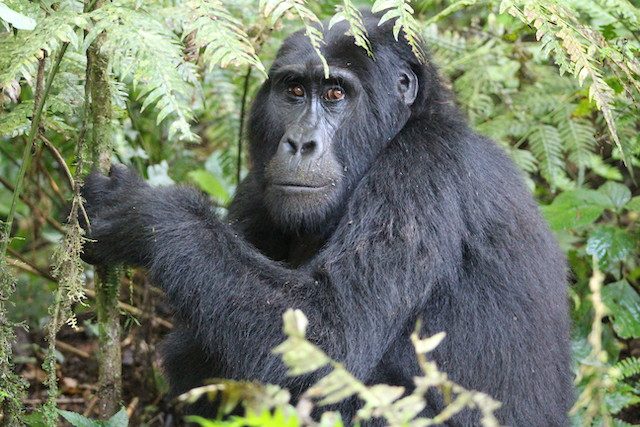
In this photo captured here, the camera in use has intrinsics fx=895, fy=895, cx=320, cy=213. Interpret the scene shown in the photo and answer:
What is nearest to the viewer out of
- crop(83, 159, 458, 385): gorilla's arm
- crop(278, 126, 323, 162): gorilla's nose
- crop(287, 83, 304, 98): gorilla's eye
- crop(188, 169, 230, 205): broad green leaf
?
crop(83, 159, 458, 385): gorilla's arm

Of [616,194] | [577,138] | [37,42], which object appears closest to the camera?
[37,42]

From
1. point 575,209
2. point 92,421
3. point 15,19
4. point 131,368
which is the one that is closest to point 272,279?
point 92,421

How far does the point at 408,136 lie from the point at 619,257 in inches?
74.0

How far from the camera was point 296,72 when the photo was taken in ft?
15.3

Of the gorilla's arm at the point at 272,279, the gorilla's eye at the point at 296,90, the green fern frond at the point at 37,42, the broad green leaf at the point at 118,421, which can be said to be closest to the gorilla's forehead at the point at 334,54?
the gorilla's eye at the point at 296,90

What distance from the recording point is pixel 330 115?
4.58m

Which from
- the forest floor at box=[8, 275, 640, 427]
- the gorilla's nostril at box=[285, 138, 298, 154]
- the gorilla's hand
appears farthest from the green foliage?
the gorilla's nostril at box=[285, 138, 298, 154]

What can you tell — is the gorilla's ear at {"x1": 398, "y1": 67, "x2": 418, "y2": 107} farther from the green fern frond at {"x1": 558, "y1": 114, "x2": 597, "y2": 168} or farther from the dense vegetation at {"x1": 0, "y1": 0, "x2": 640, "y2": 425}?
the green fern frond at {"x1": 558, "y1": 114, "x2": 597, "y2": 168}

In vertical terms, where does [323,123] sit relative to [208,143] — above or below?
above

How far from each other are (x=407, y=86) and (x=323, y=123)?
0.54 metres

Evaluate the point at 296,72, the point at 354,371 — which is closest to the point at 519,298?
the point at 354,371

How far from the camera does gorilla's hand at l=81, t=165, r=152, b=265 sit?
4105 millimetres

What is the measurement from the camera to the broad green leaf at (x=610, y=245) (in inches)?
217

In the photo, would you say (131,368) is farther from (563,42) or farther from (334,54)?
(563,42)
